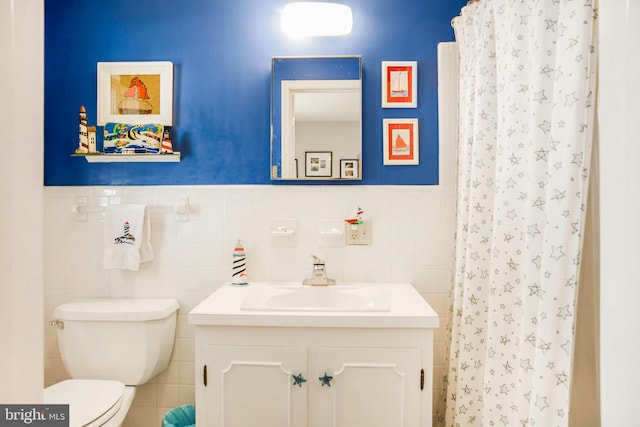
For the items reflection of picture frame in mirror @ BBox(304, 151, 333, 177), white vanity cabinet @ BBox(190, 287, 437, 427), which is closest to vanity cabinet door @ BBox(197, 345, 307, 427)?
white vanity cabinet @ BBox(190, 287, 437, 427)

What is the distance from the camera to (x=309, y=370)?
1379 millimetres

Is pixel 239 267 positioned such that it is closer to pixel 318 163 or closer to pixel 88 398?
pixel 318 163

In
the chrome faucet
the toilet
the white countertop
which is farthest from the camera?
the chrome faucet

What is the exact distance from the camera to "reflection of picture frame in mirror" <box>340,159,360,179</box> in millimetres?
1863

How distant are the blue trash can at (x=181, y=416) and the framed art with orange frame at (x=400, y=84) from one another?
1803mm

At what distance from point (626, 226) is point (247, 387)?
51.2 inches

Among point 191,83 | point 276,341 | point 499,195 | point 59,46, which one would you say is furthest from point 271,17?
point 276,341

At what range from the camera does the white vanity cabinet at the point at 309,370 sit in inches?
53.4

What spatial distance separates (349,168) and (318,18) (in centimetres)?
73

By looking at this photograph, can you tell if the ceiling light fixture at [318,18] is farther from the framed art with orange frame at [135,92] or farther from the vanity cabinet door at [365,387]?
the vanity cabinet door at [365,387]

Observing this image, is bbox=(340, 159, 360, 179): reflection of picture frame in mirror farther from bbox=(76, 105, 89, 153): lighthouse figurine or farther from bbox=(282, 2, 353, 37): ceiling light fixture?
bbox=(76, 105, 89, 153): lighthouse figurine

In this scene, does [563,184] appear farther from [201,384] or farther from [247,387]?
[201,384]

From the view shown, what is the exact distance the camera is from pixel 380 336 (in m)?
1.37

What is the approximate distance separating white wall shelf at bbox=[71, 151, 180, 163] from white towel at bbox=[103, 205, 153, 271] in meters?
0.24
